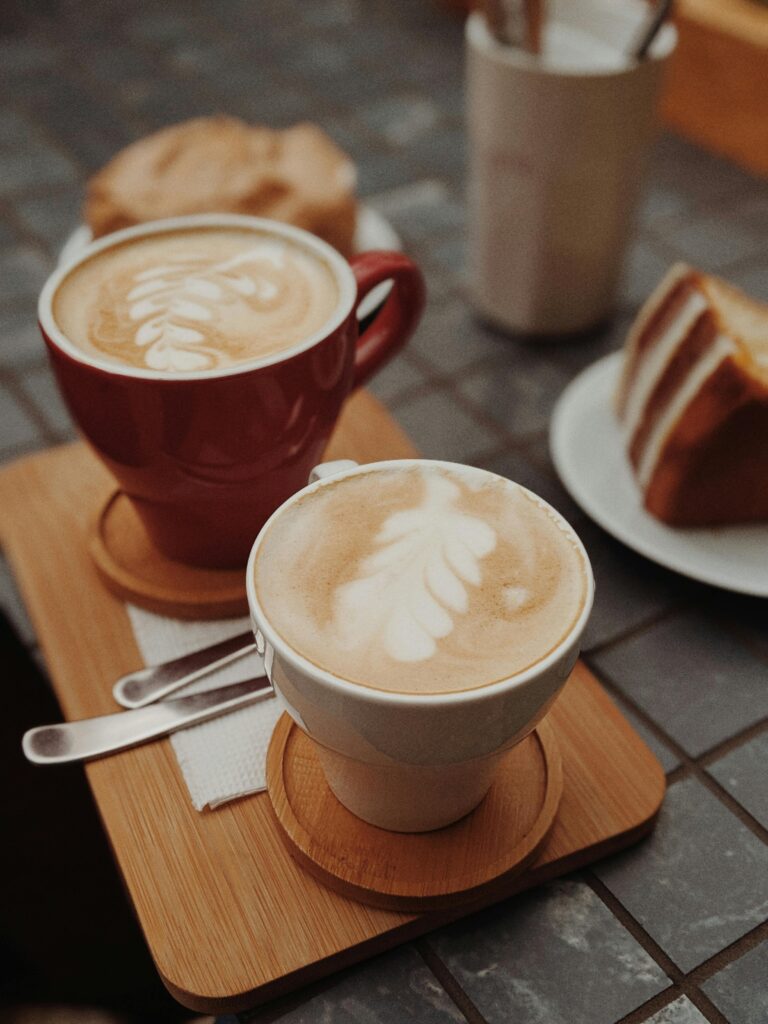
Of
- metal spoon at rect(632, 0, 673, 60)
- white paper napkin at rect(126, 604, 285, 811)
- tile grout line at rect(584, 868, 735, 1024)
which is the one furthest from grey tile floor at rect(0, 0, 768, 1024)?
metal spoon at rect(632, 0, 673, 60)

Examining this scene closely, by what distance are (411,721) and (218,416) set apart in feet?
0.71

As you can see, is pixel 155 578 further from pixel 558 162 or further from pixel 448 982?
pixel 558 162

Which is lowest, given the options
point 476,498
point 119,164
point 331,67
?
point 331,67

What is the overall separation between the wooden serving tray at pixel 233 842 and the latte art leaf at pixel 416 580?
14cm

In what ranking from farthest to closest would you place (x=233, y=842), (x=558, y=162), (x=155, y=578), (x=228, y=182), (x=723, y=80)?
(x=723, y=80), (x=228, y=182), (x=558, y=162), (x=155, y=578), (x=233, y=842)

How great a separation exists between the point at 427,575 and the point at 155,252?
12.1 inches

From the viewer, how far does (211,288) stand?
0.60m

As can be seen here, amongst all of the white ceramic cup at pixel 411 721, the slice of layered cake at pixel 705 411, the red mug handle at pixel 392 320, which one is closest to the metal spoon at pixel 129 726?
the white ceramic cup at pixel 411 721

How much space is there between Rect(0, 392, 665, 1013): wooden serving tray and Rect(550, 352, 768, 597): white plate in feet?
0.45

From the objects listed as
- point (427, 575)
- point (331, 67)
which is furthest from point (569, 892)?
point (331, 67)

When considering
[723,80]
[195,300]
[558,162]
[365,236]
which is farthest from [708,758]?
[723,80]

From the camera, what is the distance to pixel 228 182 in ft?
3.26

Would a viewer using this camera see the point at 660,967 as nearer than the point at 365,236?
Yes

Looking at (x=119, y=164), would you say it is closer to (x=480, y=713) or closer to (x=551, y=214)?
(x=551, y=214)
